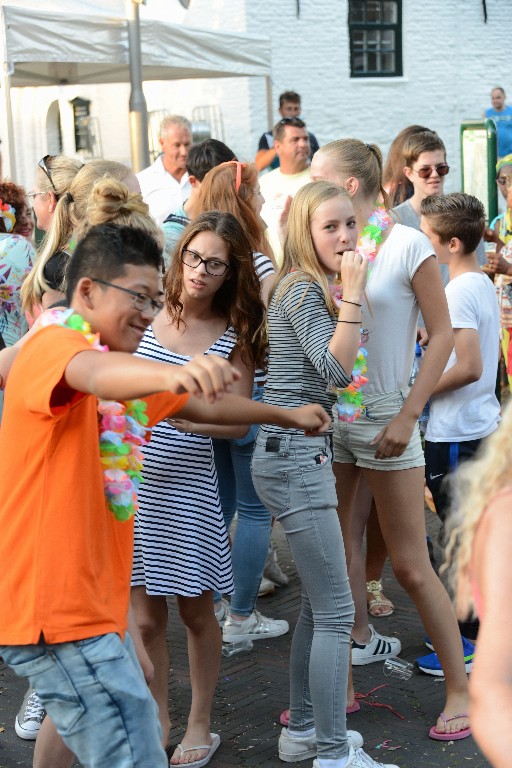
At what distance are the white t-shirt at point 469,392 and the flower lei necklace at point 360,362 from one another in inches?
27.4

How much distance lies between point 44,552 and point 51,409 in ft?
1.15

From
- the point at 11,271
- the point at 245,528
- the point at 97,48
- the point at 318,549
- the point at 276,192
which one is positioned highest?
the point at 97,48

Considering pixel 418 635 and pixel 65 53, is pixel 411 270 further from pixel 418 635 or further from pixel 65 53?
pixel 65 53

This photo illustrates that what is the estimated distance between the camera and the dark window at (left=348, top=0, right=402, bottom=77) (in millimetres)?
19156

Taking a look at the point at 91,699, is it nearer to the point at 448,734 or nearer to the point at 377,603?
the point at 448,734

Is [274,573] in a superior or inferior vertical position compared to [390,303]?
inferior

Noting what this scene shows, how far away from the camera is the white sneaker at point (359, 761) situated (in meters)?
3.71

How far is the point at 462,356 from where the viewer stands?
15.1ft

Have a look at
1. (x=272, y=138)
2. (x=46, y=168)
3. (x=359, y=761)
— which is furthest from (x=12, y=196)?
(x=272, y=138)

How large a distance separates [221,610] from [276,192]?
11.9 ft

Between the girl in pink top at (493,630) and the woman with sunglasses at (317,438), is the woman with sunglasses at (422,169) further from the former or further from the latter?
the girl in pink top at (493,630)

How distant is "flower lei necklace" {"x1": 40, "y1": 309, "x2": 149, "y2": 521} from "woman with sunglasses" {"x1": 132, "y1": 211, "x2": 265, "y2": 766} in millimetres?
800

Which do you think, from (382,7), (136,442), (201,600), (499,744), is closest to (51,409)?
(136,442)

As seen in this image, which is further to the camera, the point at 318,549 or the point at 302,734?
the point at 302,734
